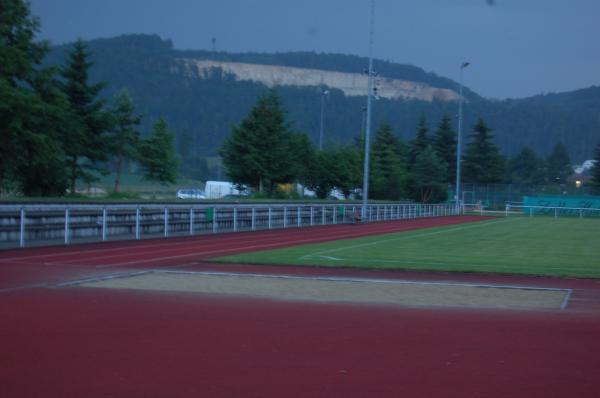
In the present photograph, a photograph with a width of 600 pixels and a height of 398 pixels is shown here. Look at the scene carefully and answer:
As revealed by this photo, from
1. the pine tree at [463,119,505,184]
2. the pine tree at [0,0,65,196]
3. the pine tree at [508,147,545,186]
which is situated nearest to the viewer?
the pine tree at [0,0,65,196]

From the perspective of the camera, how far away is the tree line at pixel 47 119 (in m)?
35.3

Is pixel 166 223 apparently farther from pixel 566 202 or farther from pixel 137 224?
pixel 566 202

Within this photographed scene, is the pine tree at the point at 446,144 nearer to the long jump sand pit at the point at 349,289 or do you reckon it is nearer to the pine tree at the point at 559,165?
the pine tree at the point at 559,165

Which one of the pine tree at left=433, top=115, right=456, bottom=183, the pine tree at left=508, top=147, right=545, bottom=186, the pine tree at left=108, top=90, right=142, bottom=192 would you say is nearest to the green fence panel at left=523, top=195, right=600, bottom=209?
the pine tree at left=433, top=115, right=456, bottom=183

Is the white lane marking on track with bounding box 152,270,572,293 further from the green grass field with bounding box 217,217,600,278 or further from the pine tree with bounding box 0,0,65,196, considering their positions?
the pine tree with bounding box 0,0,65,196

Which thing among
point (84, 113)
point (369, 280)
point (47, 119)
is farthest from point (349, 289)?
point (84, 113)

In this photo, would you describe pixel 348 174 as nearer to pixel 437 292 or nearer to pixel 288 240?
pixel 288 240

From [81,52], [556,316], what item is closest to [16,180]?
[81,52]

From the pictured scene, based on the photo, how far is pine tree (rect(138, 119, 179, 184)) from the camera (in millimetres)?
60094

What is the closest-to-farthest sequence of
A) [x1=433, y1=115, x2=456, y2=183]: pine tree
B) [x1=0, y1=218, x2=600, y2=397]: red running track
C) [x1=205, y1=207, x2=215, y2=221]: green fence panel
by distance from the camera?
[x1=0, y1=218, x2=600, y2=397]: red running track, [x1=205, y1=207, x2=215, y2=221]: green fence panel, [x1=433, y1=115, x2=456, y2=183]: pine tree

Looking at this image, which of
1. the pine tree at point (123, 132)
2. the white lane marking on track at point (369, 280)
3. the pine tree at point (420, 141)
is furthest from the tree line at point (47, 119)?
the pine tree at point (420, 141)

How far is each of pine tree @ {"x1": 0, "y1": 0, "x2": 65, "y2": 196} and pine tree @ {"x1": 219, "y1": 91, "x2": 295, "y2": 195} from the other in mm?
Result: 18174

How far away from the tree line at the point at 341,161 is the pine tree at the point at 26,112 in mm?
19003

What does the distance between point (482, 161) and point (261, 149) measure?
7149 cm
